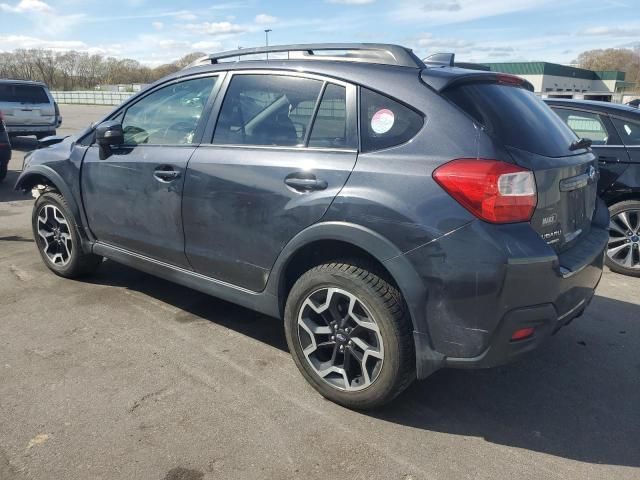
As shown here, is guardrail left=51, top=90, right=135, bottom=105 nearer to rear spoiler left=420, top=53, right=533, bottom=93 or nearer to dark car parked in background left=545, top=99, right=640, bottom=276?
dark car parked in background left=545, top=99, right=640, bottom=276

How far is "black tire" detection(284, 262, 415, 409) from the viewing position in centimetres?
270

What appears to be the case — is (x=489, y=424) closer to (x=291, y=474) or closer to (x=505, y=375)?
(x=505, y=375)

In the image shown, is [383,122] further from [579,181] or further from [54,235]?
[54,235]

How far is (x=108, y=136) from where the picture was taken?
3.96 metres

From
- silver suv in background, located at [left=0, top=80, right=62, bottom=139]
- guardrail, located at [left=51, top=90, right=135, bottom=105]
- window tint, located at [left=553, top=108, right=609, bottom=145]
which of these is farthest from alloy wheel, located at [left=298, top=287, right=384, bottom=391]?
guardrail, located at [left=51, top=90, right=135, bottom=105]

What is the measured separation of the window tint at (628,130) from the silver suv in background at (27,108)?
46.8 ft

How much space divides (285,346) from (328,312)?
0.84 metres

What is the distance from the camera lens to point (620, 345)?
3881 millimetres

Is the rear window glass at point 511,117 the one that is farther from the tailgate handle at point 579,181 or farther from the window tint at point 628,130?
the window tint at point 628,130

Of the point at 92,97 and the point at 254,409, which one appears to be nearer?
the point at 254,409

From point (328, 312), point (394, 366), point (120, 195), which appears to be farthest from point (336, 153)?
point (120, 195)

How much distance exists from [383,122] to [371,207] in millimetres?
480

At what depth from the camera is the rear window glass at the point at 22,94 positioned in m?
14.8

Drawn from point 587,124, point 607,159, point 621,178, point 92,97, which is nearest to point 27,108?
point 587,124
